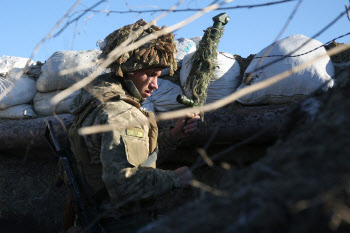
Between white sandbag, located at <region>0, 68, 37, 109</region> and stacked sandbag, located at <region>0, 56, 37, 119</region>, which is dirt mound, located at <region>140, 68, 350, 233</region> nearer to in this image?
stacked sandbag, located at <region>0, 56, 37, 119</region>

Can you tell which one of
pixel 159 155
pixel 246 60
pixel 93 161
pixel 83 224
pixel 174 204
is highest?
pixel 246 60

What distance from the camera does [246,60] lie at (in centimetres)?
421

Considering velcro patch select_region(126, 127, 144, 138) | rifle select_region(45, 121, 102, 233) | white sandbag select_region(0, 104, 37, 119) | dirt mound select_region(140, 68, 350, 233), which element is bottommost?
rifle select_region(45, 121, 102, 233)

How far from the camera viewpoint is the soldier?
2.04 m

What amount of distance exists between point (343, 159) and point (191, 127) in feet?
6.06

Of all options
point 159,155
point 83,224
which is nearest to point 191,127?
point 159,155

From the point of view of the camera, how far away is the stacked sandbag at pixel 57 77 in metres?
4.20

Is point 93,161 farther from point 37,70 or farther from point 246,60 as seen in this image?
point 37,70

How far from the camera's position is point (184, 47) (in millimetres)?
4312

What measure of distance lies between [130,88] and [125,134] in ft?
1.69

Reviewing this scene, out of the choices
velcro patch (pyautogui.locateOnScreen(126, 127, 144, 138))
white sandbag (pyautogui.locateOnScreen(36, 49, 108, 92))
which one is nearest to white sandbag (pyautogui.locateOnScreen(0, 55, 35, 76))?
white sandbag (pyautogui.locateOnScreen(36, 49, 108, 92))

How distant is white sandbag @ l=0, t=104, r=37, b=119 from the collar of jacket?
2221 mm

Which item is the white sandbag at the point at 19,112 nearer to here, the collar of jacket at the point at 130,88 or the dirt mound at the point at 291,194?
the collar of jacket at the point at 130,88

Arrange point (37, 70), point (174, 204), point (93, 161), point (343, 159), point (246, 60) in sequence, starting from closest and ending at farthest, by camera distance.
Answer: point (343, 159) < point (93, 161) < point (174, 204) < point (246, 60) < point (37, 70)
